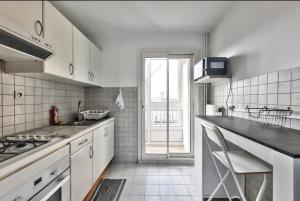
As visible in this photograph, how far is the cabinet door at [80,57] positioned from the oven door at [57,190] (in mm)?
1014

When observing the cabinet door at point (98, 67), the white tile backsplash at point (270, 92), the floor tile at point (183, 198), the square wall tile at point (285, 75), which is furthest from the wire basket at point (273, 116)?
the cabinet door at point (98, 67)

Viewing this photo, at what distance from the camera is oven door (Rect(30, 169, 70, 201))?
3.19 feet

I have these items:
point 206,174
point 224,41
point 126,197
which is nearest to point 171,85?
point 224,41

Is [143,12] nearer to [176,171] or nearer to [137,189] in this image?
[137,189]

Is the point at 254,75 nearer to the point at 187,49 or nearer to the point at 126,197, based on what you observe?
the point at 187,49

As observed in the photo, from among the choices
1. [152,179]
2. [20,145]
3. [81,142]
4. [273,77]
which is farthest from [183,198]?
[20,145]

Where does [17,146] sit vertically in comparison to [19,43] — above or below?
below

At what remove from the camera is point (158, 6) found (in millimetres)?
318

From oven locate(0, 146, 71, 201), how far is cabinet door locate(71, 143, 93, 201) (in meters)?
0.10

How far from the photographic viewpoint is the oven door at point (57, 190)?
97 centimetres

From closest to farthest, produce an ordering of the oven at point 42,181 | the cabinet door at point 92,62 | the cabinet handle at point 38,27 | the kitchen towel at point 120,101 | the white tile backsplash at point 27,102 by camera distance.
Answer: the oven at point 42,181
the cabinet handle at point 38,27
the white tile backsplash at point 27,102
the cabinet door at point 92,62
the kitchen towel at point 120,101

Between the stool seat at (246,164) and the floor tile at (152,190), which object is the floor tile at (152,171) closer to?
the floor tile at (152,190)

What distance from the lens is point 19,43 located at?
0.96 metres

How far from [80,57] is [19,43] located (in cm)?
106
